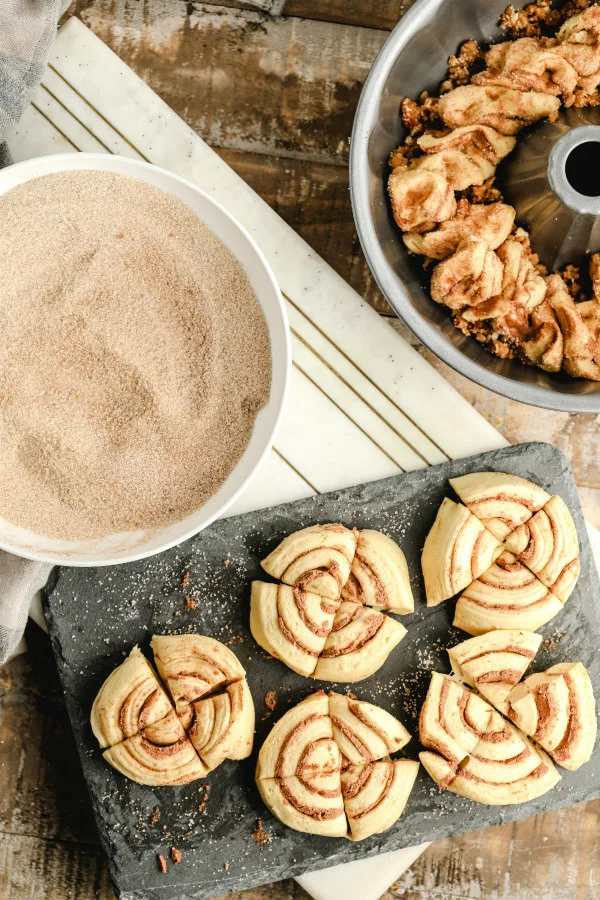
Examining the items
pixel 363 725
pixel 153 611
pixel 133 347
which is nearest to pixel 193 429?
pixel 133 347

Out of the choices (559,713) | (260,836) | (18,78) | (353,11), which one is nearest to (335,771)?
(260,836)

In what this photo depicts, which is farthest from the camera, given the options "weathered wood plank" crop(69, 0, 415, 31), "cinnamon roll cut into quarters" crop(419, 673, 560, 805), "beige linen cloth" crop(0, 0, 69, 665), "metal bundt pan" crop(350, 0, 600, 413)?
"weathered wood plank" crop(69, 0, 415, 31)

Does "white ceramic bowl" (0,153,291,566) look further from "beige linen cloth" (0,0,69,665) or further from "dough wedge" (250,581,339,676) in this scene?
"dough wedge" (250,581,339,676)

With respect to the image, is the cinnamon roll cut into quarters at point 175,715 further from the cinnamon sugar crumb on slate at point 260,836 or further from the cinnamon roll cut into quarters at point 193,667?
the cinnamon sugar crumb on slate at point 260,836

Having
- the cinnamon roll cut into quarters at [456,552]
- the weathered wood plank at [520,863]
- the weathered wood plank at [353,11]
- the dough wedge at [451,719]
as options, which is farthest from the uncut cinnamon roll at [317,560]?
the weathered wood plank at [353,11]

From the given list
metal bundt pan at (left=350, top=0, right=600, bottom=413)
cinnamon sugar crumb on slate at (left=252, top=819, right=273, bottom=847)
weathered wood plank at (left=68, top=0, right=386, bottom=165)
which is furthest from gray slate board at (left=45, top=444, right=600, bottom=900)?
weathered wood plank at (left=68, top=0, right=386, bottom=165)

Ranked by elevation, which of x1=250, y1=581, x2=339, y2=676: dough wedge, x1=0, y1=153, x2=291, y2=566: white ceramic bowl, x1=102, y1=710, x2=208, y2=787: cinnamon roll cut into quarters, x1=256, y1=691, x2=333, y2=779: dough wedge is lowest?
x1=256, y1=691, x2=333, y2=779: dough wedge

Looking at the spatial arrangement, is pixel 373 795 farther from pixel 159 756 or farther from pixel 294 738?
pixel 159 756

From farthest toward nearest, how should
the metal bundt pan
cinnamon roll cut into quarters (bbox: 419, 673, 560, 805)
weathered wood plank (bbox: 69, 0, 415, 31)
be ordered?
weathered wood plank (bbox: 69, 0, 415, 31)
cinnamon roll cut into quarters (bbox: 419, 673, 560, 805)
the metal bundt pan
